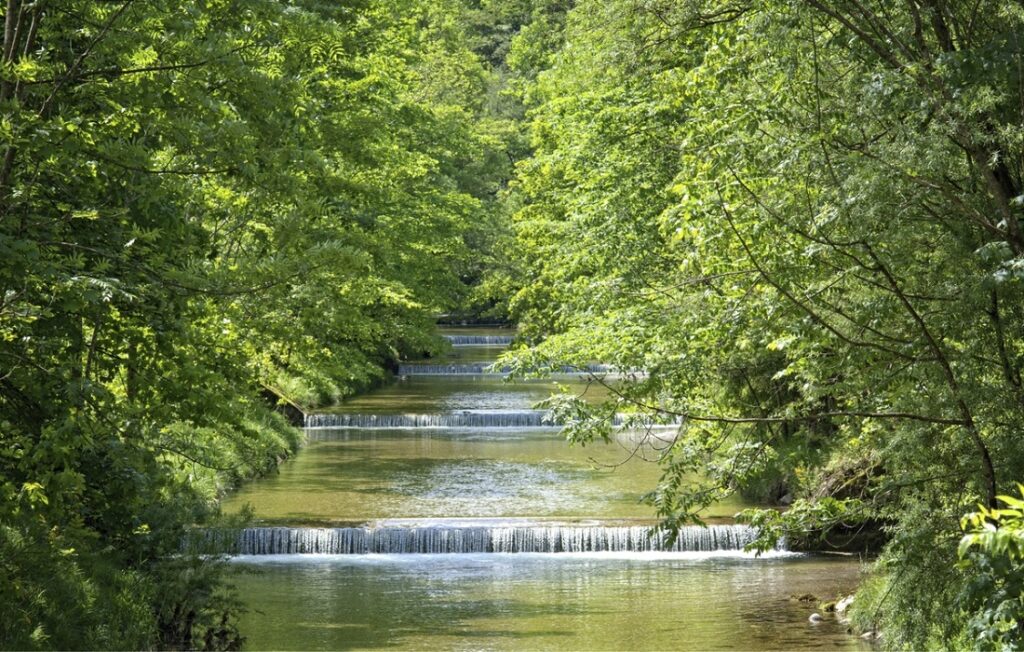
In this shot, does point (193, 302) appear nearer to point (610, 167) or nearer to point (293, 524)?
point (293, 524)

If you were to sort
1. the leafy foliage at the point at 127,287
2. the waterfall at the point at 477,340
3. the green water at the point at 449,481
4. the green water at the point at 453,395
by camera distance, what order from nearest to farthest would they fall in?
the leafy foliage at the point at 127,287
the green water at the point at 449,481
the green water at the point at 453,395
the waterfall at the point at 477,340

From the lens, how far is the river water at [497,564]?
12.8 m

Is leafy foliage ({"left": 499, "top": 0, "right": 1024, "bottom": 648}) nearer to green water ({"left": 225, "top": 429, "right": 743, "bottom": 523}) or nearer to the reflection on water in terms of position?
the reflection on water

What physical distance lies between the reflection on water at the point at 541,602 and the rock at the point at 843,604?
0.29 meters

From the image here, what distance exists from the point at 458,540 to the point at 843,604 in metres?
5.75

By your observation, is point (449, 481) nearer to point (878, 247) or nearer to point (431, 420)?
point (431, 420)

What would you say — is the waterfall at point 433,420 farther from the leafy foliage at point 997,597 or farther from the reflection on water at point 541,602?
the leafy foliage at point 997,597

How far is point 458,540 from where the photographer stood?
17.5 m

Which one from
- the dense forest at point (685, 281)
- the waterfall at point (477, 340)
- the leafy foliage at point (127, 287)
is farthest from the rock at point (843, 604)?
the waterfall at point (477, 340)

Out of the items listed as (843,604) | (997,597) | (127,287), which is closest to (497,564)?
(843,604)

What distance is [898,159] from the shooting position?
7938mm

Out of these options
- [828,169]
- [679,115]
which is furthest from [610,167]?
[828,169]

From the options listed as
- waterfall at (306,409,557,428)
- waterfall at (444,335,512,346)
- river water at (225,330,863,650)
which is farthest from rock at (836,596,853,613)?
waterfall at (444,335,512,346)

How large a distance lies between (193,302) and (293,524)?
33.2ft
